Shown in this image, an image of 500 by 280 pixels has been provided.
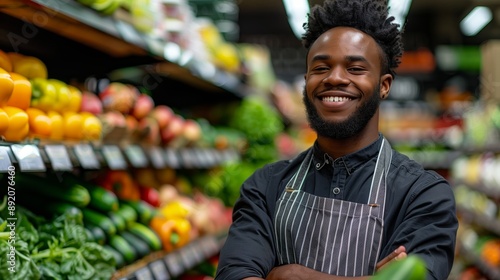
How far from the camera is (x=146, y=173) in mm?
3857

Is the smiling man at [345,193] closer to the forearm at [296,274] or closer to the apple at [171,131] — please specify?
the forearm at [296,274]

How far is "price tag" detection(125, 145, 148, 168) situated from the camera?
116 inches

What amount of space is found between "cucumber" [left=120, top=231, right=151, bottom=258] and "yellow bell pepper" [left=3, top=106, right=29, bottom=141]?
0.89 metres

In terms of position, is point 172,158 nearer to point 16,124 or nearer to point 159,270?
point 159,270

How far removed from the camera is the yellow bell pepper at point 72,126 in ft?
8.29

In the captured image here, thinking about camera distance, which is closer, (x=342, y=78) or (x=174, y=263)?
(x=342, y=78)

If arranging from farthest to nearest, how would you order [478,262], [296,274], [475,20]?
[475,20], [478,262], [296,274]

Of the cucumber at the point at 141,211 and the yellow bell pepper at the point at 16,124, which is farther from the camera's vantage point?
the cucumber at the point at 141,211

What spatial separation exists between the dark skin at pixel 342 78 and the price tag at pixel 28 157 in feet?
2.54

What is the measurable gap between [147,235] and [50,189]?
60cm

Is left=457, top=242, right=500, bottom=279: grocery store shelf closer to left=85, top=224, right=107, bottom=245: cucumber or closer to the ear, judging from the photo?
left=85, top=224, right=107, bottom=245: cucumber

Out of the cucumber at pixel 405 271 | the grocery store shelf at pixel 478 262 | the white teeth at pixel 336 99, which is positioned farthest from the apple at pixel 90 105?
the grocery store shelf at pixel 478 262

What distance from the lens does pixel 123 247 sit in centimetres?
279

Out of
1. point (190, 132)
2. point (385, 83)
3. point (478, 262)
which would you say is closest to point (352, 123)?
point (385, 83)
